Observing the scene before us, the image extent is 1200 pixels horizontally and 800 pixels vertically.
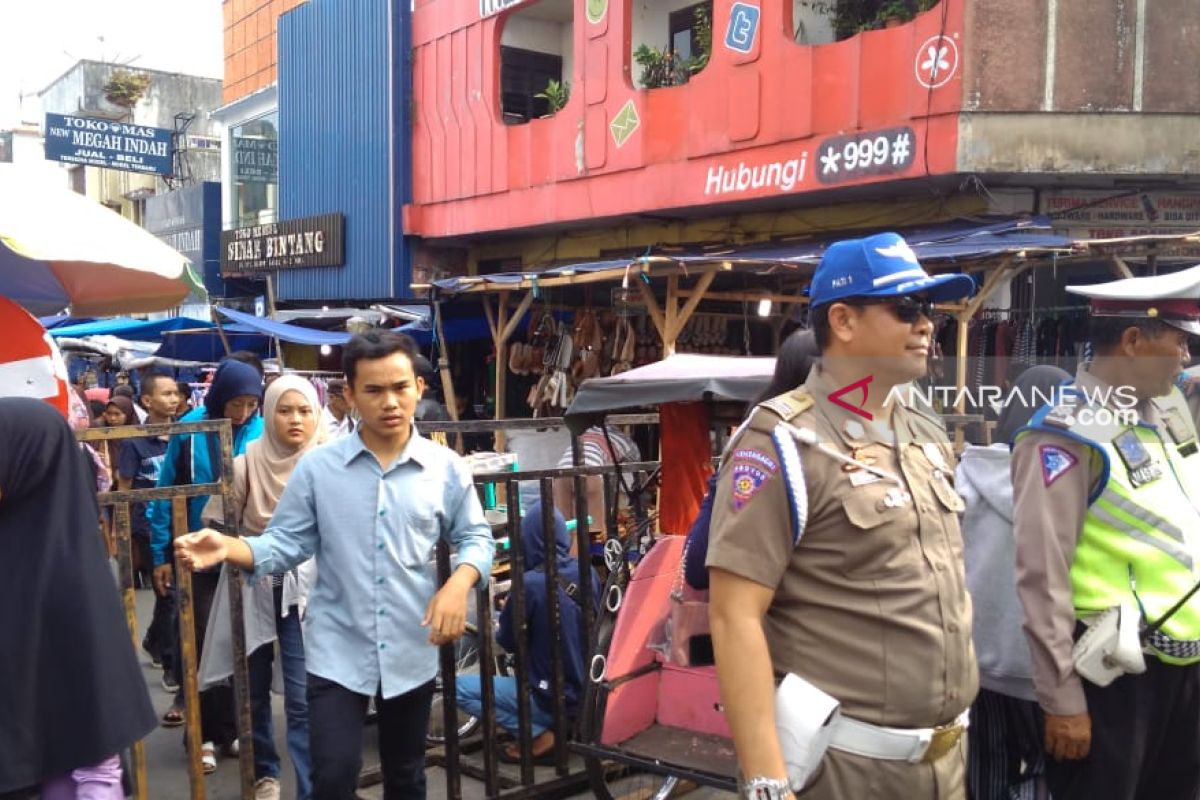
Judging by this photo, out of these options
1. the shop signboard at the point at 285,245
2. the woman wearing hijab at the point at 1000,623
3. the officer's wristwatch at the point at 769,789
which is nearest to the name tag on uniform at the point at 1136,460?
the woman wearing hijab at the point at 1000,623

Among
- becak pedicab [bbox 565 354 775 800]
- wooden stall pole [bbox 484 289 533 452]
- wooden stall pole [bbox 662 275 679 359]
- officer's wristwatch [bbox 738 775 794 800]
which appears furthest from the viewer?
wooden stall pole [bbox 484 289 533 452]

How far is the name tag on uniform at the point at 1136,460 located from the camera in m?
2.95

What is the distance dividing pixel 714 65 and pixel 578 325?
3.37 meters

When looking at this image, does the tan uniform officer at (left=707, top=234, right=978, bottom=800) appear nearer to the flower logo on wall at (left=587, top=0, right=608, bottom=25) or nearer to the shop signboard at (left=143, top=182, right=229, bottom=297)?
the flower logo on wall at (left=587, top=0, right=608, bottom=25)

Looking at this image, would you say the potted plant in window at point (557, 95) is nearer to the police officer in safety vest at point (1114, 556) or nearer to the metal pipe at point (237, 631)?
the metal pipe at point (237, 631)

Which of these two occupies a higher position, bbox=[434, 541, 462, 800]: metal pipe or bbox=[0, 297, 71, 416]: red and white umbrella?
bbox=[0, 297, 71, 416]: red and white umbrella

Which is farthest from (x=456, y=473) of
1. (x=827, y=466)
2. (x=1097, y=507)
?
(x=1097, y=507)

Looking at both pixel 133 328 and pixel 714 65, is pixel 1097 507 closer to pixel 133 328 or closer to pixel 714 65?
pixel 714 65

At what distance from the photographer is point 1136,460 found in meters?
2.97

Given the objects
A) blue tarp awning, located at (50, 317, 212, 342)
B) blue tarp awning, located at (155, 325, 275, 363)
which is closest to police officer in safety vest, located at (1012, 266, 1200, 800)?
blue tarp awning, located at (155, 325, 275, 363)

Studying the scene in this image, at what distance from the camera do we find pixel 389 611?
3.33 metres

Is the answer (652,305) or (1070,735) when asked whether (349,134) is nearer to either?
(652,305)

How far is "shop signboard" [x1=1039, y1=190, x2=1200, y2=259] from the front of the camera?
10.5 meters

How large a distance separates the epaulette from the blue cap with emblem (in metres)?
0.21
